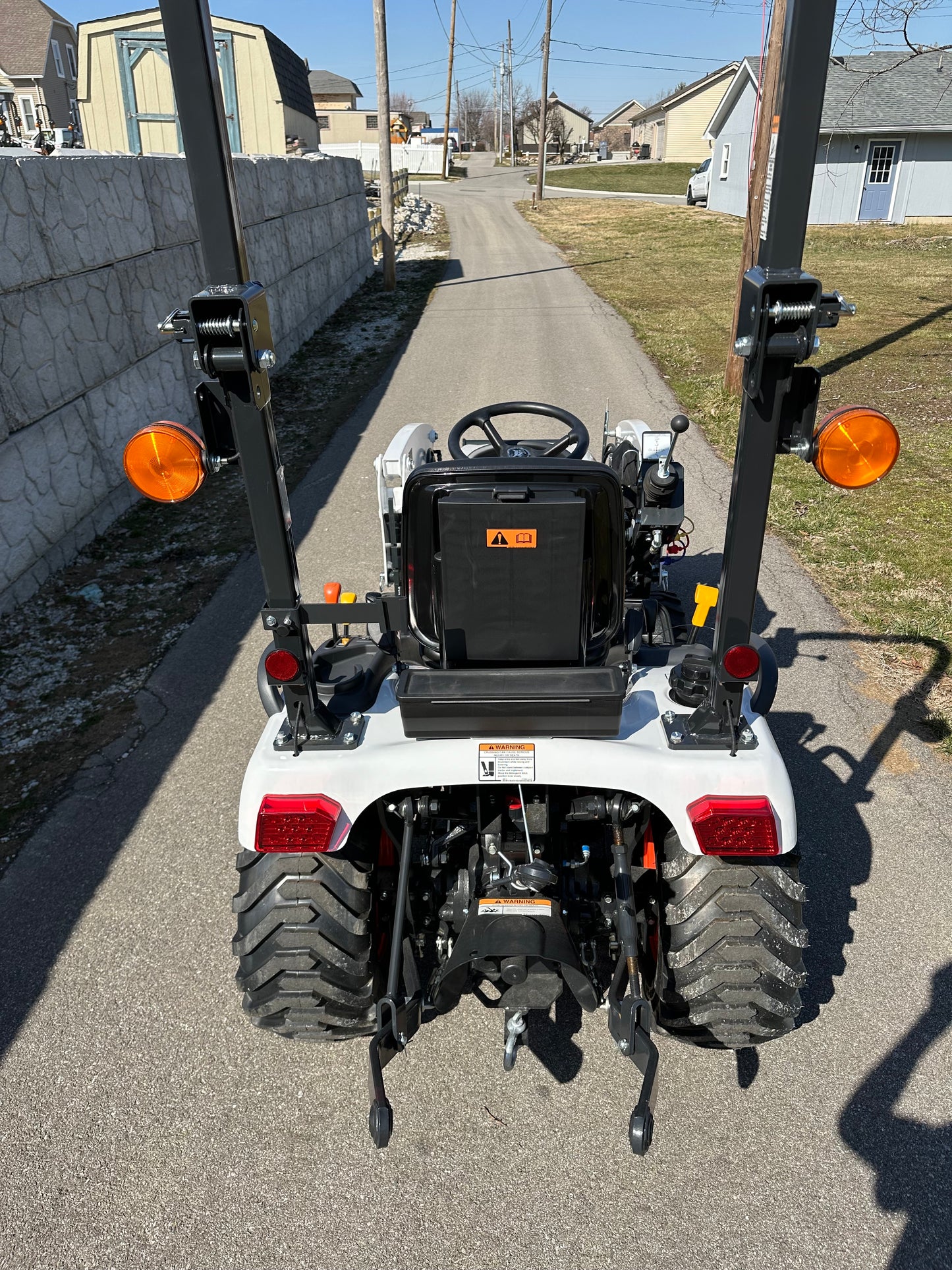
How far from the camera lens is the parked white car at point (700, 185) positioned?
115 ft

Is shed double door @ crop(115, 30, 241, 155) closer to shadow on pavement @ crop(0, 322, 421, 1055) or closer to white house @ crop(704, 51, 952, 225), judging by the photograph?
white house @ crop(704, 51, 952, 225)

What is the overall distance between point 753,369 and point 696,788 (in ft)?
3.84

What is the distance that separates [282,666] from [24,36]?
166 ft

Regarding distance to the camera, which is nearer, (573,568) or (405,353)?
(573,568)

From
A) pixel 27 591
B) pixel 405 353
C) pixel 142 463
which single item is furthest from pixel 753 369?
pixel 405 353

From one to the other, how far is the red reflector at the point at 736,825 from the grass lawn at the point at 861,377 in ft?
3.96

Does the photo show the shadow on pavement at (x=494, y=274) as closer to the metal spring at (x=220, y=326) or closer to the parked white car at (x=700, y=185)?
the parked white car at (x=700, y=185)

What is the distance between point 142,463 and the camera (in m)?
2.03

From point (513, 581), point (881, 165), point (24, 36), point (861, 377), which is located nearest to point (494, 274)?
point (861, 377)

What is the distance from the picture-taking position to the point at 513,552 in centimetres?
245

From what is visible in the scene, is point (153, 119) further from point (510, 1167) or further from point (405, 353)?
point (510, 1167)

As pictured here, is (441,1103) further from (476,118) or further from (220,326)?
(476,118)

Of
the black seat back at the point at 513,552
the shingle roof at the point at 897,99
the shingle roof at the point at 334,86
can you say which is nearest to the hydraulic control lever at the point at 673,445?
the black seat back at the point at 513,552

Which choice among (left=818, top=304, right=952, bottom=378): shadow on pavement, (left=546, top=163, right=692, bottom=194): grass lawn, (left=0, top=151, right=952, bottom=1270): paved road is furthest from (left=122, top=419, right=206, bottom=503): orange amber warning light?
(left=546, top=163, right=692, bottom=194): grass lawn
